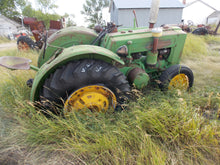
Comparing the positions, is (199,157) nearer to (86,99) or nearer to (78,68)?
(86,99)

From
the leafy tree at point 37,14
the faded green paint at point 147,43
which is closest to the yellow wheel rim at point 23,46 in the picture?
the faded green paint at point 147,43

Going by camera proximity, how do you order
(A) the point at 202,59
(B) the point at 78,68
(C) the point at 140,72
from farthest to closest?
(A) the point at 202,59, (C) the point at 140,72, (B) the point at 78,68

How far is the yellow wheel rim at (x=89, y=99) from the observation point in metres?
1.70

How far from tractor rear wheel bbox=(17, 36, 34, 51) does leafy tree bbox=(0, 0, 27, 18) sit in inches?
1233

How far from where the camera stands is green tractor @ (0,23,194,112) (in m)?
1.62

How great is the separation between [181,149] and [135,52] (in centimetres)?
160

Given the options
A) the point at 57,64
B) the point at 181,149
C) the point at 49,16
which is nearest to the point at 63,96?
the point at 57,64

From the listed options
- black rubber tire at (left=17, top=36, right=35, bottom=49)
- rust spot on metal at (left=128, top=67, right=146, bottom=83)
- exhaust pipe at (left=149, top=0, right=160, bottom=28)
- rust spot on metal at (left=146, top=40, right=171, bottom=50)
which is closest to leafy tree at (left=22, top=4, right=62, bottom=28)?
black rubber tire at (left=17, top=36, right=35, bottom=49)

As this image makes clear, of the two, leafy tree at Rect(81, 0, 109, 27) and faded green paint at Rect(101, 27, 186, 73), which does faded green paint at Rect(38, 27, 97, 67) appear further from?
leafy tree at Rect(81, 0, 109, 27)

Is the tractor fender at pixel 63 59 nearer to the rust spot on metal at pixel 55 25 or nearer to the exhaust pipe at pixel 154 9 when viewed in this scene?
the exhaust pipe at pixel 154 9

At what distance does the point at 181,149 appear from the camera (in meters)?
1.41

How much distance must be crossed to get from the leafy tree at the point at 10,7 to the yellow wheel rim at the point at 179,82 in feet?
122

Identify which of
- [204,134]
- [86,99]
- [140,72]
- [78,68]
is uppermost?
[78,68]

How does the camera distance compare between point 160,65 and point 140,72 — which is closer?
point 140,72
